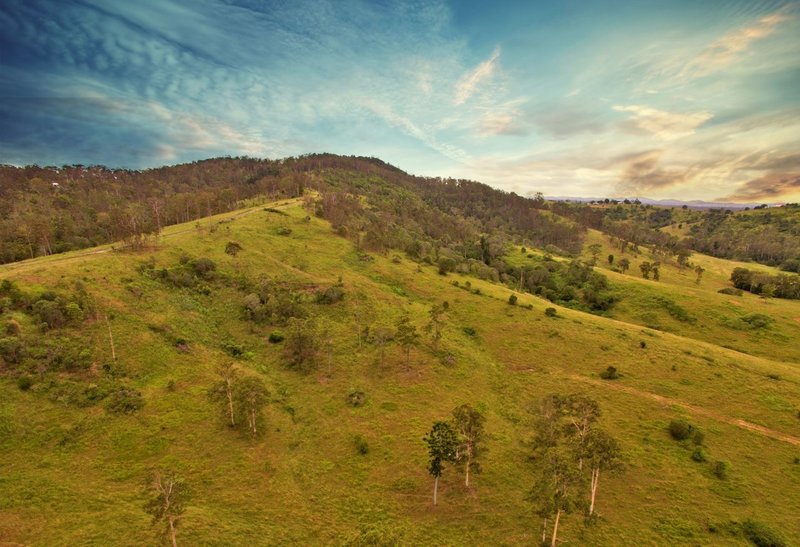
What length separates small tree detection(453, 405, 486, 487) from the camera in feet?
148

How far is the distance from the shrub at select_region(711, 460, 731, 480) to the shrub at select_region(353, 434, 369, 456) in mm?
44966

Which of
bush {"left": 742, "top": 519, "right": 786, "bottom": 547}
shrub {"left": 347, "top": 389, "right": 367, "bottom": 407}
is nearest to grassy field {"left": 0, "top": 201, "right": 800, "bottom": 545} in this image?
shrub {"left": 347, "top": 389, "right": 367, "bottom": 407}

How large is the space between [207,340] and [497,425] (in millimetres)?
54617

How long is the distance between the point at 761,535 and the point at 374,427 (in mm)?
45049

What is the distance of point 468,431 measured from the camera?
149 feet

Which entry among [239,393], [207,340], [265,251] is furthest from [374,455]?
[265,251]

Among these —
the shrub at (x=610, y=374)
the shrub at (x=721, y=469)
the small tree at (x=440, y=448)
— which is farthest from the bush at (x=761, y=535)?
the shrub at (x=610, y=374)

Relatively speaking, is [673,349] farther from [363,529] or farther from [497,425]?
[363,529]

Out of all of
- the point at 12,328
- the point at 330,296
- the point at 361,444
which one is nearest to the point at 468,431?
the point at 361,444

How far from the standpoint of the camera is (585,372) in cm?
7506

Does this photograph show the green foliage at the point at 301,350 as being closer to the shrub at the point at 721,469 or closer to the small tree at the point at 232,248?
the small tree at the point at 232,248

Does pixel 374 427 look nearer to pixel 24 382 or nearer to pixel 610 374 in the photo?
pixel 610 374

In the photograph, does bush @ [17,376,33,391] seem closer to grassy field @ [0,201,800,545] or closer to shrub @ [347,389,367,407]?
grassy field @ [0,201,800,545]

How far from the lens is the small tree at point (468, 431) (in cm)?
4506
